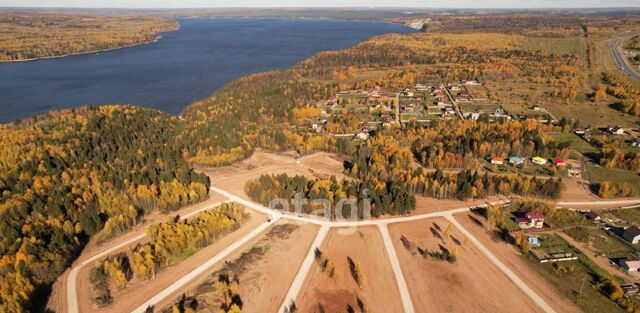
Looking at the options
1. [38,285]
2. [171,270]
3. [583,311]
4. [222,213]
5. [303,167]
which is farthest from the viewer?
[303,167]

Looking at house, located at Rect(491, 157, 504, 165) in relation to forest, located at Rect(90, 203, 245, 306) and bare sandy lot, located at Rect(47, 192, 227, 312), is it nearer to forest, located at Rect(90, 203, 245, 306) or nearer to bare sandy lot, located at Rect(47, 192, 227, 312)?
forest, located at Rect(90, 203, 245, 306)

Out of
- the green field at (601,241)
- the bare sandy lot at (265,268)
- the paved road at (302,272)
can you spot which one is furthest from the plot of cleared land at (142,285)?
the green field at (601,241)

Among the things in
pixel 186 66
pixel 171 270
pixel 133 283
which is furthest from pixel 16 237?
pixel 186 66

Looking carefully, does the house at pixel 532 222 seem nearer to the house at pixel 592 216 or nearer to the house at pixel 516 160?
the house at pixel 592 216

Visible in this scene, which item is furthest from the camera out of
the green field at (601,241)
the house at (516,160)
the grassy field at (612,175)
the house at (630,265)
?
the house at (516,160)

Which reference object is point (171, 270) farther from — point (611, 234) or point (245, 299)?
point (611, 234)

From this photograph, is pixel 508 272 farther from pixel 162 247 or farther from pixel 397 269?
pixel 162 247

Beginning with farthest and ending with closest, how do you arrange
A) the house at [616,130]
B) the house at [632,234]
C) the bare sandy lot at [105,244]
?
1. the house at [616,130]
2. the house at [632,234]
3. the bare sandy lot at [105,244]
